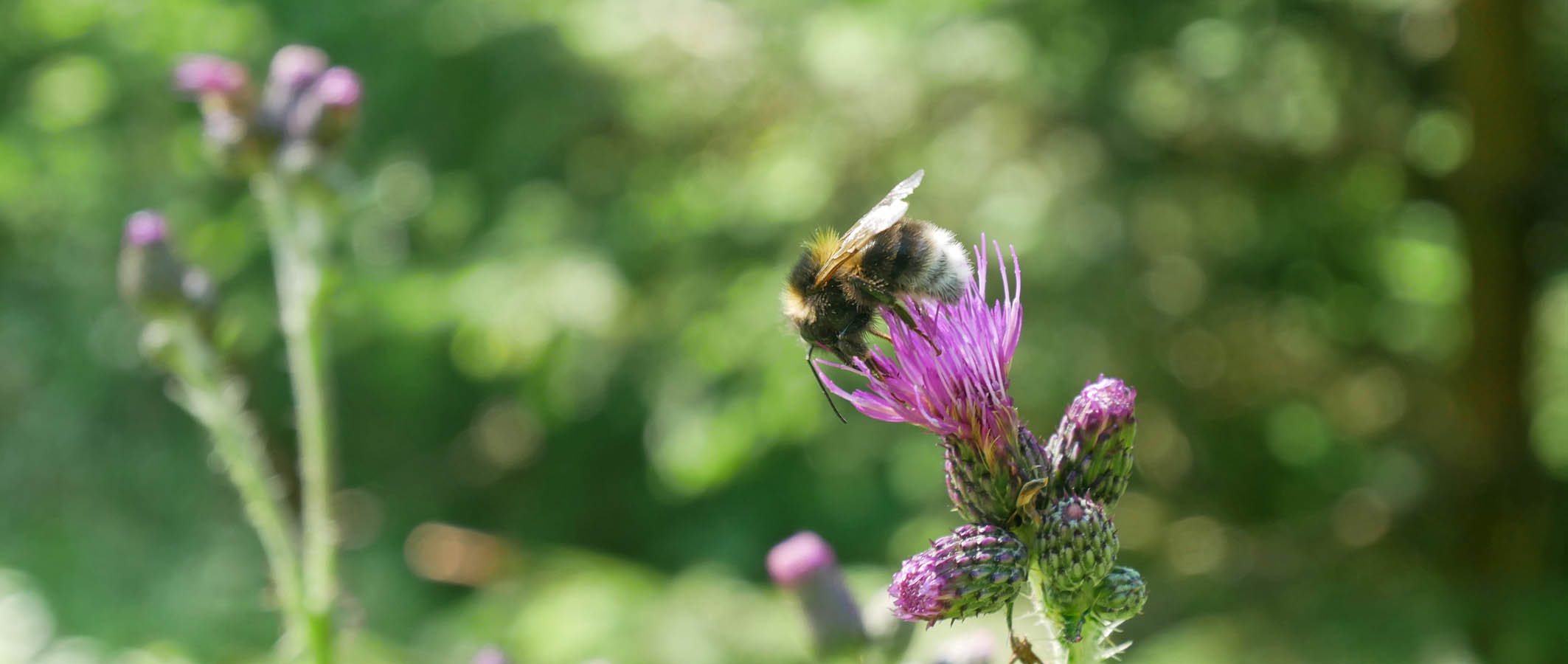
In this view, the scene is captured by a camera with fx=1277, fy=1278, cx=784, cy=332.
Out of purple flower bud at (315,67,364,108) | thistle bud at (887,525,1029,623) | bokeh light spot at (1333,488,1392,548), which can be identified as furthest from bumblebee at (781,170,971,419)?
bokeh light spot at (1333,488,1392,548)

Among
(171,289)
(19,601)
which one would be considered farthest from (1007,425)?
(19,601)

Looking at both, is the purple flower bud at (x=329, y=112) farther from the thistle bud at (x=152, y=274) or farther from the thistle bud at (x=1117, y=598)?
the thistle bud at (x=1117, y=598)

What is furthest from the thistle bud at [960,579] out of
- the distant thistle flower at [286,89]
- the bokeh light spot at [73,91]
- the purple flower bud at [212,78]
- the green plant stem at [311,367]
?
the bokeh light spot at [73,91]

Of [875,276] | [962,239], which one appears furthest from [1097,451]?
[962,239]

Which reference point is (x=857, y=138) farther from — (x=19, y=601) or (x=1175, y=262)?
(x=19, y=601)

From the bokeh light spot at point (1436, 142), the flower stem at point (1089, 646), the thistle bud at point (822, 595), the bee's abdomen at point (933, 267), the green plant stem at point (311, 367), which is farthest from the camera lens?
the bokeh light spot at point (1436, 142)

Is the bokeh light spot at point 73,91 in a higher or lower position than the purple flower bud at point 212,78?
higher

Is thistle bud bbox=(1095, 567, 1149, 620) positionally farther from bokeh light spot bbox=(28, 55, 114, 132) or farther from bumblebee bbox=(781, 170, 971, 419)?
bokeh light spot bbox=(28, 55, 114, 132)

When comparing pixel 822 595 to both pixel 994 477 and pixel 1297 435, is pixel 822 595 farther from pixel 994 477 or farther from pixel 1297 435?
pixel 1297 435
